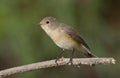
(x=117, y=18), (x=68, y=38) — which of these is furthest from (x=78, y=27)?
(x=68, y=38)

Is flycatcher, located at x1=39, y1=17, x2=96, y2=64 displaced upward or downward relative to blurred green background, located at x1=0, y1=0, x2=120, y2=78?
upward

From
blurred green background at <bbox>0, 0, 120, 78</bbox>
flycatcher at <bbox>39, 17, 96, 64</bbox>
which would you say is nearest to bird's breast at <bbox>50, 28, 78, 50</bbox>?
flycatcher at <bbox>39, 17, 96, 64</bbox>

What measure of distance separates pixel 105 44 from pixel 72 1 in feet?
3.05

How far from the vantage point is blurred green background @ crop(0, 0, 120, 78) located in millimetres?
8008

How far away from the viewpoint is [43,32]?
8.17 metres

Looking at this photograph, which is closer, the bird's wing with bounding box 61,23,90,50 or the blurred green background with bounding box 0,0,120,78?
the bird's wing with bounding box 61,23,90,50

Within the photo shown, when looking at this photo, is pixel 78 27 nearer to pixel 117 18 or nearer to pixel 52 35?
pixel 117 18

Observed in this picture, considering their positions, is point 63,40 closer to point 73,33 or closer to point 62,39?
point 62,39

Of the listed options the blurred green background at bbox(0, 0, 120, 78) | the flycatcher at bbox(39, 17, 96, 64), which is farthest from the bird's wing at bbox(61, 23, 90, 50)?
the blurred green background at bbox(0, 0, 120, 78)

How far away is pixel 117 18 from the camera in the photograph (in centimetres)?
895

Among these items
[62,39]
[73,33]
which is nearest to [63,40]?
[62,39]

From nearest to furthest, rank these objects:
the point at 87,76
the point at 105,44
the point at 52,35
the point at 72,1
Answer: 1. the point at 52,35
2. the point at 72,1
3. the point at 105,44
4. the point at 87,76

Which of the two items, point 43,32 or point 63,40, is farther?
point 43,32

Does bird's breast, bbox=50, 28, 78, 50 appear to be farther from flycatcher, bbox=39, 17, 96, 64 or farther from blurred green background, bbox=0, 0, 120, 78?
blurred green background, bbox=0, 0, 120, 78
